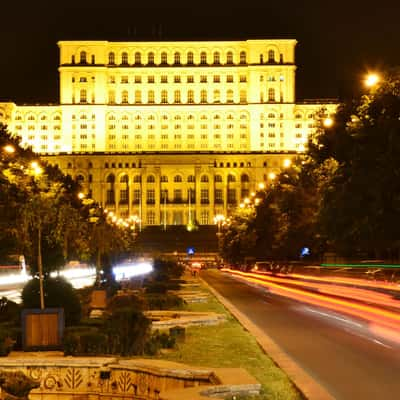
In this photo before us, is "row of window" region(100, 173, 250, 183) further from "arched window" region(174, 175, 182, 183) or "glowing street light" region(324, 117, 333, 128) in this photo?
"glowing street light" region(324, 117, 333, 128)

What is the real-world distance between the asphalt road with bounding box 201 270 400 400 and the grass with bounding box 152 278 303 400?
70 centimetres

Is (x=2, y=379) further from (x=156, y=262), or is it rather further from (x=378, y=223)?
(x=156, y=262)

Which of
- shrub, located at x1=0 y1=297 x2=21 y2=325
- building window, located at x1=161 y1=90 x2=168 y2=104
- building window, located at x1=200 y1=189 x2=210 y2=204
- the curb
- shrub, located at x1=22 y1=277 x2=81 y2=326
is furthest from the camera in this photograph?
building window, located at x1=161 y1=90 x2=168 y2=104

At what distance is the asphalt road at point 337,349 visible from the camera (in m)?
14.5

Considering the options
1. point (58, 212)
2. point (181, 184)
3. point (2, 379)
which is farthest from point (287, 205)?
point (181, 184)

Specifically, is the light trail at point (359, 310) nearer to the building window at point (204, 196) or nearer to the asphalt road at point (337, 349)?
the asphalt road at point (337, 349)

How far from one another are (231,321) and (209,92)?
160m

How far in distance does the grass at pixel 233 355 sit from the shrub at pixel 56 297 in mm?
2569

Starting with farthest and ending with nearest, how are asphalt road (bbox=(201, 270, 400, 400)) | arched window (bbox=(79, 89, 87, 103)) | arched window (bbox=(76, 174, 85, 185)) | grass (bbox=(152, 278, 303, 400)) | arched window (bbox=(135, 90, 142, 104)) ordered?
arched window (bbox=(135, 90, 142, 104)) → arched window (bbox=(79, 89, 87, 103)) → arched window (bbox=(76, 174, 85, 185)) → asphalt road (bbox=(201, 270, 400, 400)) → grass (bbox=(152, 278, 303, 400))

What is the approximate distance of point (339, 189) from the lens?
36.8 m

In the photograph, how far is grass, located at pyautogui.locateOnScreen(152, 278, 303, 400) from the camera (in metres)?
13.7

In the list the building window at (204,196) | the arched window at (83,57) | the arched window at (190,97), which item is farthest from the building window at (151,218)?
the arched window at (83,57)

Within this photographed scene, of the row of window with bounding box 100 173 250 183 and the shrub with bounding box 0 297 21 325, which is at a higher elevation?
the row of window with bounding box 100 173 250 183

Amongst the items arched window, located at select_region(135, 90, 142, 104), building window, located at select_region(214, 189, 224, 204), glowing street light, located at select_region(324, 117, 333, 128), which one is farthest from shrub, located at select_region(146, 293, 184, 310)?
arched window, located at select_region(135, 90, 142, 104)
